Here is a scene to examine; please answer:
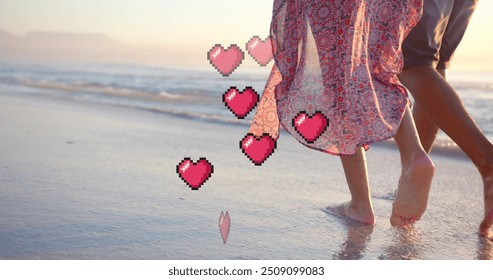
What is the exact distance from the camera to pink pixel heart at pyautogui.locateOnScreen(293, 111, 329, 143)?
87.5 inches

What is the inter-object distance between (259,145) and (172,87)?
4639 mm

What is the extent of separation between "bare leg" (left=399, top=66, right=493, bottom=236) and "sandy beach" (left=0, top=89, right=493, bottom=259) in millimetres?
185

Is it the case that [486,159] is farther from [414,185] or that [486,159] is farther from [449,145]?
[449,145]

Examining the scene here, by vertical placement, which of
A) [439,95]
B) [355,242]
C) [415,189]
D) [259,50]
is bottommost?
[355,242]

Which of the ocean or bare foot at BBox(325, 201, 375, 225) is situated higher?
the ocean

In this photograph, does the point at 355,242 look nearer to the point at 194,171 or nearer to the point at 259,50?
the point at 194,171

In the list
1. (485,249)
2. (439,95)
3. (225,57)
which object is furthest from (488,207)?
(225,57)

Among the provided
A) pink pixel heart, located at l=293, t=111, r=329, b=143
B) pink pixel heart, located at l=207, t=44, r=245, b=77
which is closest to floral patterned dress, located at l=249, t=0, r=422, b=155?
pink pixel heart, located at l=293, t=111, r=329, b=143

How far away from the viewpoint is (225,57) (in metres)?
3.29

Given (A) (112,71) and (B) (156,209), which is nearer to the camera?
(B) (156,209)

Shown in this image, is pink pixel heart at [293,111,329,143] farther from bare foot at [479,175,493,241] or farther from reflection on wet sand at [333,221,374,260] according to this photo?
bare foot at [479,175,493,241]
